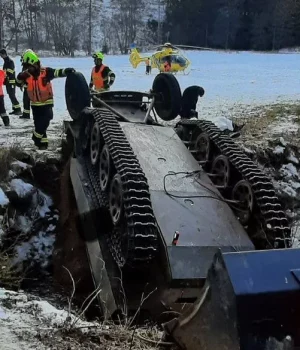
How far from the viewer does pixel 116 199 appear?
633cm

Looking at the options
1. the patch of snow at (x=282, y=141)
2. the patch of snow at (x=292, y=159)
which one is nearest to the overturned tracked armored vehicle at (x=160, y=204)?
the patch of snow at (x=292, y=159)

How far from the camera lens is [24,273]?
22.5 feet

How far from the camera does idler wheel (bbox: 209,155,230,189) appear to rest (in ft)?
23.7

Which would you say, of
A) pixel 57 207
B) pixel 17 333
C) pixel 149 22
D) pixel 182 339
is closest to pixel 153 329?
pixel 182 339

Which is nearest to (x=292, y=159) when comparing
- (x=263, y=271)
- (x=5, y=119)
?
(x=5, y=119)

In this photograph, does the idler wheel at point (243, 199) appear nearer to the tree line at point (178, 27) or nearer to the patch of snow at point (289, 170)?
the patch of snow at point (289, 170)

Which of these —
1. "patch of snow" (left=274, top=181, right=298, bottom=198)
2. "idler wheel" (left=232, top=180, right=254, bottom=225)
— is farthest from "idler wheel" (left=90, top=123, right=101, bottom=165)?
"patch of snow" (left=274, top=181, right=298, bottom=198)

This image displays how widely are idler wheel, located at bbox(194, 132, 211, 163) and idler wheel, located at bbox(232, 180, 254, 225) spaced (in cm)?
97

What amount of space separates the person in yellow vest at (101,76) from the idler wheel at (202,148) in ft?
15.5

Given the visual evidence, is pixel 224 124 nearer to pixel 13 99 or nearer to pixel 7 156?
pixel 7 156

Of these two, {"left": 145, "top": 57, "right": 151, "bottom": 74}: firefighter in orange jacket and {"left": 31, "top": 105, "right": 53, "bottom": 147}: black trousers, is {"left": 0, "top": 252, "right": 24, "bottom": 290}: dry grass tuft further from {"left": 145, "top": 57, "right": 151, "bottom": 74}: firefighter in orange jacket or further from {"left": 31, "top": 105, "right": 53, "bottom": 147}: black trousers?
{"left": 145, "top": 57, "right": 151, "bottom": 74}: firefighter in orange jacket

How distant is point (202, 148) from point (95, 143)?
1.41m

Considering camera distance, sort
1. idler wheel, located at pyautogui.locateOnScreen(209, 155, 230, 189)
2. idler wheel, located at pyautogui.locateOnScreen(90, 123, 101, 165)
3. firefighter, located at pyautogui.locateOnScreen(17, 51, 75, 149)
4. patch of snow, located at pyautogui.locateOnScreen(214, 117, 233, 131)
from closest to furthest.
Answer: idler wheel, located at pyautogui.locateOnScreen(209, 155, 230, 189)
idler wheel, located at pyautogui.locateOnScreen(90, 123, 101, 165)
firefighter, located at pyautogui.locateOnScreen(17, 51, 75, 149)
patch of snow, located at pyautogui.locateOnScreen(214, 117, 233, 131)

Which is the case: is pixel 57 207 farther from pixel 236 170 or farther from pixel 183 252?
pixel 183 252
